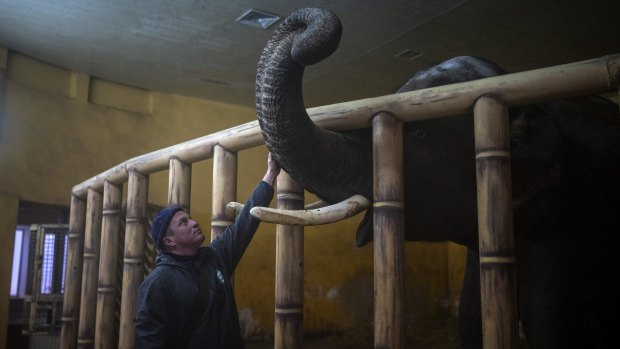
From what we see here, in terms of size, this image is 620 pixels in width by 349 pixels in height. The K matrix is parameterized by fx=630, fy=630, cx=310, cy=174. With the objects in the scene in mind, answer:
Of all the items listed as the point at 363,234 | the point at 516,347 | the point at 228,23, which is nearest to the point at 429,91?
the point at 363,234

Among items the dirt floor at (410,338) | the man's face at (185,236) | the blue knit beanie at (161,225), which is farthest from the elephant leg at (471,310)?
the dirt floor at (410,338)

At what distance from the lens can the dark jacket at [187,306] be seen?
101 inches

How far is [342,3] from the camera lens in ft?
20.2

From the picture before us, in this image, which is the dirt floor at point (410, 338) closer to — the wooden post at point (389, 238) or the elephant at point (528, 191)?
the elephant at point (528, 191)

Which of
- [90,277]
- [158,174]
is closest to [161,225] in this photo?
[90,277]

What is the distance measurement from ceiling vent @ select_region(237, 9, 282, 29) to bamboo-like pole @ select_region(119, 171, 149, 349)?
279cm

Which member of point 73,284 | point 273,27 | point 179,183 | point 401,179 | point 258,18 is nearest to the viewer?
point 401,179

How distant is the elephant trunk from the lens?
2188 millimetres

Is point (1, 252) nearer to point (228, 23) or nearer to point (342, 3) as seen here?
point (228, 23)

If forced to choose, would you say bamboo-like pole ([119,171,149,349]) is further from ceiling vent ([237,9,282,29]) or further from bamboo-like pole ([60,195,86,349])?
ceiling vent ([237,9,282,29])

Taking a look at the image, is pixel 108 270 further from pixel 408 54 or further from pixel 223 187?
pixel 408 54

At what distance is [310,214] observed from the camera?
241 centimetres

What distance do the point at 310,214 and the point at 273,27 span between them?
484 cm

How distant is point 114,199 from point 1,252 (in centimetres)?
354
